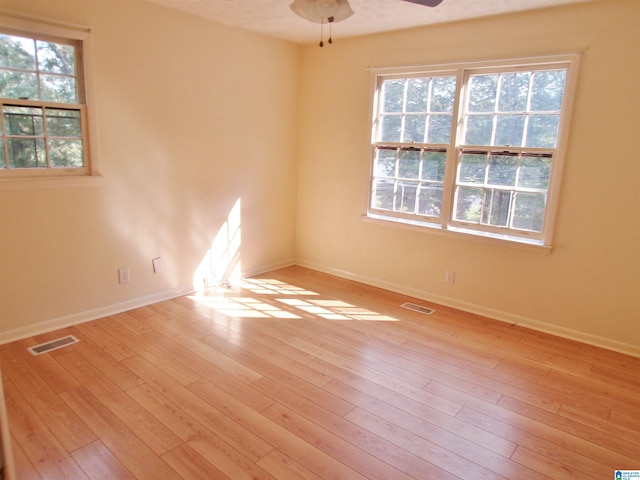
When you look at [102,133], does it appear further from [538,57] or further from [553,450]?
[553,450]

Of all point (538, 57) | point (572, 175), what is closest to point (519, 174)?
point (572, 175)

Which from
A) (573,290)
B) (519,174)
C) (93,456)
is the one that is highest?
(519,174)

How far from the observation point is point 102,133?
10.4ft

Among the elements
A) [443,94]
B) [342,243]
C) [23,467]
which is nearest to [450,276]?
[342,243]

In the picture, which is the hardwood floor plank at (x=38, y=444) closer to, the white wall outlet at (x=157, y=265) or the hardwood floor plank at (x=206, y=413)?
the hardwood floor plank at (x=206, y=413)

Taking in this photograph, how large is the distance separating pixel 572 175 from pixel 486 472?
2.34 m

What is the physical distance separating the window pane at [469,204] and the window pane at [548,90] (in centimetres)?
81

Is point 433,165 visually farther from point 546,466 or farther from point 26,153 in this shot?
point 26,153

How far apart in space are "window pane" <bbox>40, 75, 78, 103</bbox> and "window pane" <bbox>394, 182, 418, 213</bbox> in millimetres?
2917

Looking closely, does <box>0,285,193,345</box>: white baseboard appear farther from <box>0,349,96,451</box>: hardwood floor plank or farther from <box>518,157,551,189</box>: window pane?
<box>518,157,551,189</box>: window pane

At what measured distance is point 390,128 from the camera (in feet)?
13.6

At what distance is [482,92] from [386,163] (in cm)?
110

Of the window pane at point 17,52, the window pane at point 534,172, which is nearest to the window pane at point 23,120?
the window pane at point 17,52

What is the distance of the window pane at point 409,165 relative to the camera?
13.1ft
